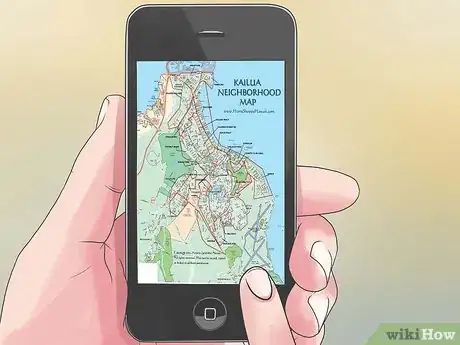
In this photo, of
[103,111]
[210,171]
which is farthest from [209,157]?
→ [103,111]

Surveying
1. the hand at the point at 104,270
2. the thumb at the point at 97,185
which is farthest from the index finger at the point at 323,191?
the thumb at the point at 97,185

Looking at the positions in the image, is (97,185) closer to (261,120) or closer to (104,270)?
(104,270)

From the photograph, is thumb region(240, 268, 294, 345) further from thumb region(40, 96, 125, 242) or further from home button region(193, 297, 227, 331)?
thumb region(40, 96, 125, 242)

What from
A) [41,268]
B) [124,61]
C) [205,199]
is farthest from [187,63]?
[41,268]

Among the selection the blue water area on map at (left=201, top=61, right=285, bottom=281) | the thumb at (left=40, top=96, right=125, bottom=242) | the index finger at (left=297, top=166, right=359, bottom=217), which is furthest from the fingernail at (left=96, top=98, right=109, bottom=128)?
the index finger at (left=297, top=166, right=359, bottom=217)

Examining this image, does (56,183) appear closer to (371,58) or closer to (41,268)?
(41,268)
